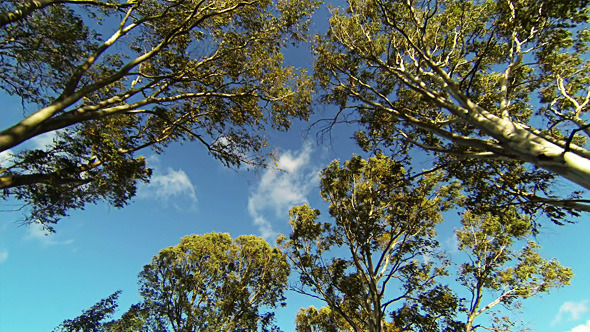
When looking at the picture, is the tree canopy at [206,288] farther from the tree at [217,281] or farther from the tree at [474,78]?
the tree at [474,78]

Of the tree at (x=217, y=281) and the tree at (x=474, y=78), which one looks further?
the tree at (x=217, y=281)

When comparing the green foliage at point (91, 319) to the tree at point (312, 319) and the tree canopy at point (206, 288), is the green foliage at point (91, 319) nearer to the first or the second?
the tree canopy at point (206, 288)

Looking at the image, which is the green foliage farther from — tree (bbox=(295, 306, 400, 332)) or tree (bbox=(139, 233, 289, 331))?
tree (bbox=(295, 306, 400, 332))

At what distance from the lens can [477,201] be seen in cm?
755

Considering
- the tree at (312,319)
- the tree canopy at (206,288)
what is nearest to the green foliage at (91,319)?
the tree canopy at (206,288)

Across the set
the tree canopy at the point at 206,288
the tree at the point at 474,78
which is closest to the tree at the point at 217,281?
the tree canopy at the point at 206,288

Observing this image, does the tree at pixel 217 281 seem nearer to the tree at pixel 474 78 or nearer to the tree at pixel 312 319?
the tree at pixel 312 319

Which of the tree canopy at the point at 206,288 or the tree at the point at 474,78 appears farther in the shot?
the tree canopy at the point at 206,288

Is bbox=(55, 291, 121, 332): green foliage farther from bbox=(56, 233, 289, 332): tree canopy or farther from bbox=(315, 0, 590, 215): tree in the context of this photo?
bbox=(315, 0, 590, 215): tree

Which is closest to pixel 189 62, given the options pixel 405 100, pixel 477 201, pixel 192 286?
pixel 405 100

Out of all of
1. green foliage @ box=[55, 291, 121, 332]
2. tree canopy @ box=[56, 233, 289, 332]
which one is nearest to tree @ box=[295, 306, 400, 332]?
tree canopy @ box=[56, 233, 289, 332]

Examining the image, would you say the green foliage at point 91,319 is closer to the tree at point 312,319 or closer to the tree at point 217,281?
the tree at point 217,281

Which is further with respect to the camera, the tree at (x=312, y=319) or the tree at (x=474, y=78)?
the tree at (x=312, y=319)

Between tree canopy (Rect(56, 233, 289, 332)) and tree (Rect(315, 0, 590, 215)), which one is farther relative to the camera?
tree canopy (Rect(56, 233, 289, 332))
